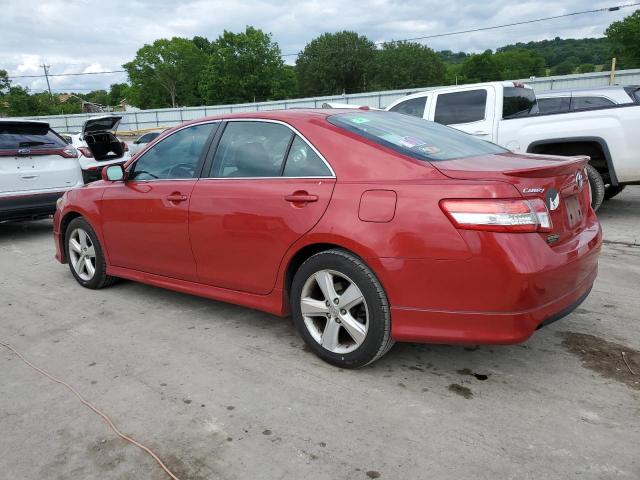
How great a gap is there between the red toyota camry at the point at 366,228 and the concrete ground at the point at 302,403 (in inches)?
12.9

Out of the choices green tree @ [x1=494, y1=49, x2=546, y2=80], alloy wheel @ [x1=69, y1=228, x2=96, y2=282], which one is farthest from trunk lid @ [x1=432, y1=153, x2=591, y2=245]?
green tree @ [x1=494, y1=49, x2=546, y2=80]

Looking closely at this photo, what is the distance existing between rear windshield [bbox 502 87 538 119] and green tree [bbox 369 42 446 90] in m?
77.0

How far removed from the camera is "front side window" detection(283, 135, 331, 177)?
3162 millimetres

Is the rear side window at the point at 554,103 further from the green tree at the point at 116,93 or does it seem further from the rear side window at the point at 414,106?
the green tree at the point at 116,93

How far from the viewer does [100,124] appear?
422 inches

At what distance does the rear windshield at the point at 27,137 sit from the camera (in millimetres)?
7109

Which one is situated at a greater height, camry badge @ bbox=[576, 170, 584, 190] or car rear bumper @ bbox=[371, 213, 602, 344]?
camry badge @ bbox=[576, 170, 584, 190]

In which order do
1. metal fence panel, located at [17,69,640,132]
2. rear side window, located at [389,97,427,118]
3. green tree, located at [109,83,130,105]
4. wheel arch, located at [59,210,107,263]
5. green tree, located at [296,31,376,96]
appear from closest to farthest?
wheel arch, located at [59,210,107,263] → rear side window, located at [389,97,427,118] → metal fence panel, located at [17,69,640,132] → green tree, located at [296,31,376,96] → green tree, located at [109,83,130,105]

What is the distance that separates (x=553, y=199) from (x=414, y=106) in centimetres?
573

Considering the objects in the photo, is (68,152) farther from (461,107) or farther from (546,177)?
(546,177)

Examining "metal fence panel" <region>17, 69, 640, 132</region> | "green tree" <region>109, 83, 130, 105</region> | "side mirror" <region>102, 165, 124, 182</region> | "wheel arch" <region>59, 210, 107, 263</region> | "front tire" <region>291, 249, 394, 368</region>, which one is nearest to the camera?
"front tire" <region>291, 249, 394, 368</region>

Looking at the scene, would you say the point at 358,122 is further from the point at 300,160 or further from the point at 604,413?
the point at 604,413

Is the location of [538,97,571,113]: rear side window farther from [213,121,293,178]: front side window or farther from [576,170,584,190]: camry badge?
[213,121,293,178]: front side window

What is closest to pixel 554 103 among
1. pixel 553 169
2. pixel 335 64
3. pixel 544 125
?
pixel 544 125
